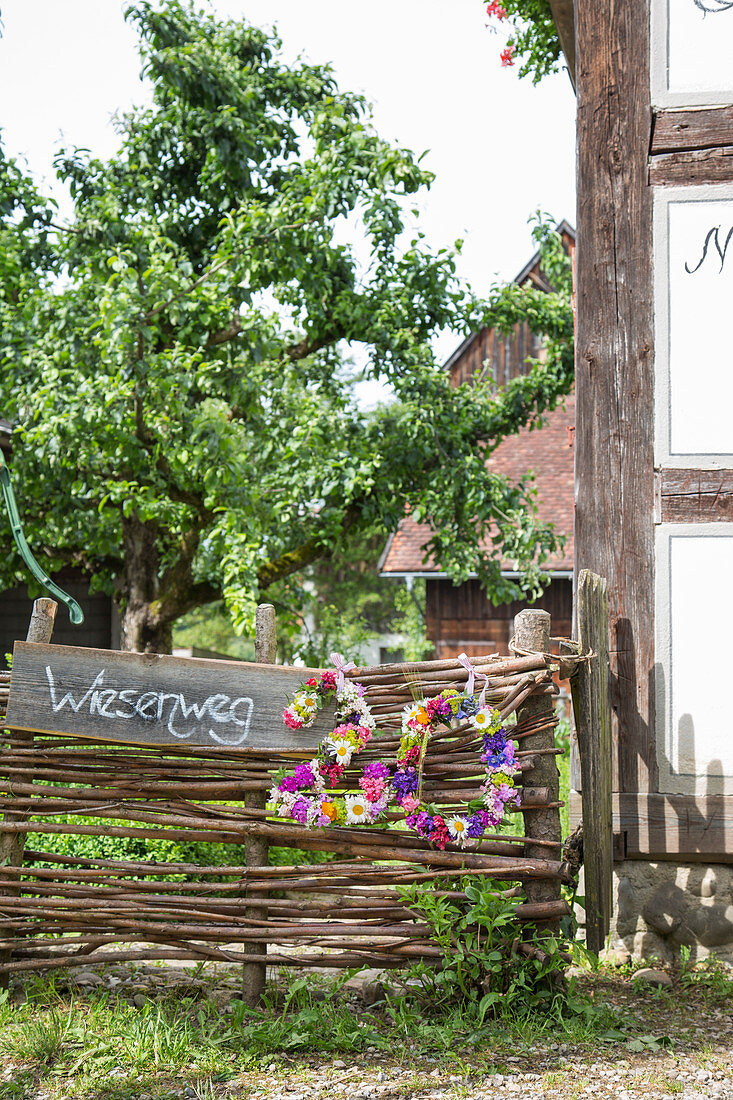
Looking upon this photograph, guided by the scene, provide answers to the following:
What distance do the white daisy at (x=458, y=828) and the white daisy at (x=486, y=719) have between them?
1.05 feet

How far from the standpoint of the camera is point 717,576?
13.4ft

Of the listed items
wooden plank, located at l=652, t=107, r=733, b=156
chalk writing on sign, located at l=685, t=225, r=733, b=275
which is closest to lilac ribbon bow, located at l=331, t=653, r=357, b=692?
chalk writing on sign, located at l=685, t=225, r=733, b=275

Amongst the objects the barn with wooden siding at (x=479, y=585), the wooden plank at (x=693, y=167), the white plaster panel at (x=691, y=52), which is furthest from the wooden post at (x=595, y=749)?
the barn with wooden siding at (x=479, y=585)

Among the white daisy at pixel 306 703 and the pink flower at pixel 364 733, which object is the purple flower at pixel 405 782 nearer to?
the pink flower at pixel 364 733

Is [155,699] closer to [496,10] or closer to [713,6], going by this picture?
[713,6]

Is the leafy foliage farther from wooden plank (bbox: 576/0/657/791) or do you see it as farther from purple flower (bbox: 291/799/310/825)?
purple flower (bbox: 291/799/310/825)

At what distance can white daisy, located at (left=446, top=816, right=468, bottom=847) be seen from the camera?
3.28m

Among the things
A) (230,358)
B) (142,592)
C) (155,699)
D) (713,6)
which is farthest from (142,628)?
(713,6)

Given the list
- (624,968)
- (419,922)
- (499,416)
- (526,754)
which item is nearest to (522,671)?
(526,754)

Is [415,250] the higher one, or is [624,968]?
[415,250]

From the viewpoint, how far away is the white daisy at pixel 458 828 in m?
3.28

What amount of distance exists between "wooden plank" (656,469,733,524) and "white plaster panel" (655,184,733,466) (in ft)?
0.20

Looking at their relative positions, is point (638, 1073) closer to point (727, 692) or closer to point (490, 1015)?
point (490, 1015)

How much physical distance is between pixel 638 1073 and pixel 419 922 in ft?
2.70
